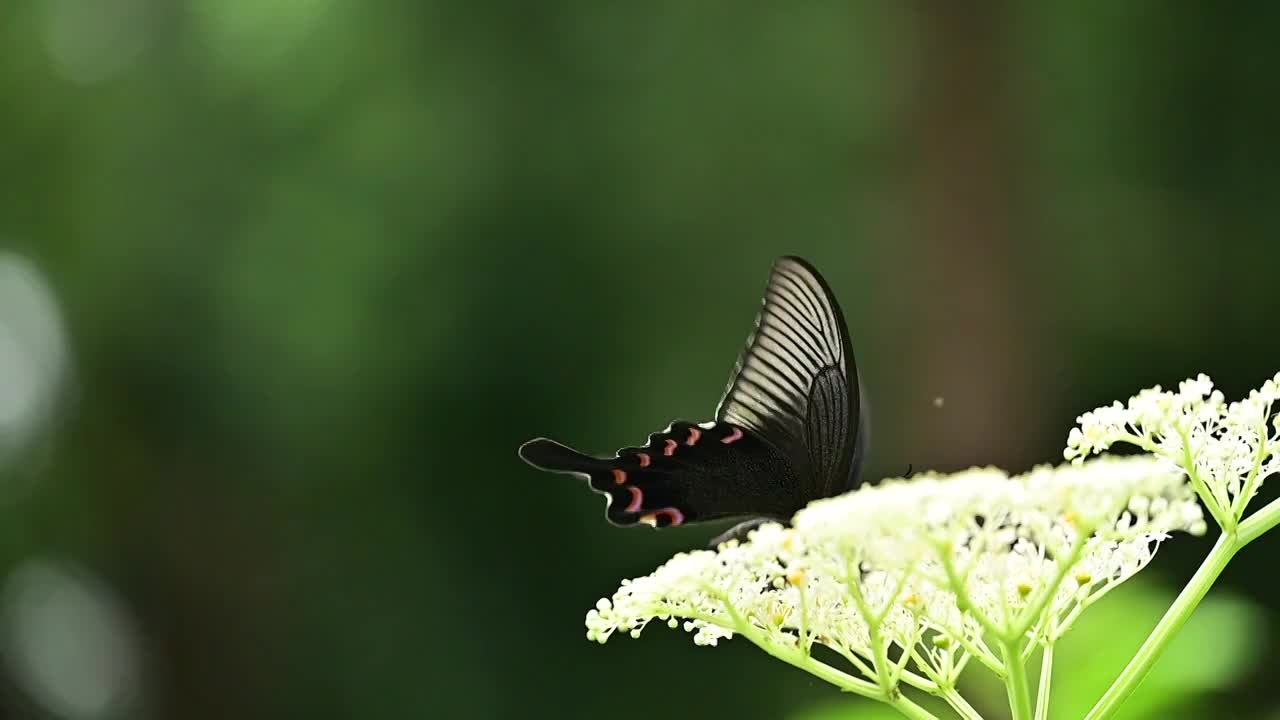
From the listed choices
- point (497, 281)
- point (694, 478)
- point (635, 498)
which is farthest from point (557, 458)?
point (497, 281)

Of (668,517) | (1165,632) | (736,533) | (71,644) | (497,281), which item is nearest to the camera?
(1165,632)

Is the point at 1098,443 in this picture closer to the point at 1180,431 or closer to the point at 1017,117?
the point at 1180,431

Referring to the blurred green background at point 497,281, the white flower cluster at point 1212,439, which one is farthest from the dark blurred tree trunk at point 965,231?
the white flower cluster at point 1212,439

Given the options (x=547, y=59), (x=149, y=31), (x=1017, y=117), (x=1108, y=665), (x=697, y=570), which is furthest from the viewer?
(x=149, y=31)

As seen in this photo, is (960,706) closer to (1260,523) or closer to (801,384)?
(1260,523)

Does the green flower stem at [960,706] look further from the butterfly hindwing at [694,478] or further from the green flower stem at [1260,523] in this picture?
the butterfly hindwing at [694,478]

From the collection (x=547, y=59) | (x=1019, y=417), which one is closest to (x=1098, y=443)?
(x=1019, y=417)

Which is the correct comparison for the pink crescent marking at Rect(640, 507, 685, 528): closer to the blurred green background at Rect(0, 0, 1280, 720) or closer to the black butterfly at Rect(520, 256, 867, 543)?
the black butterfly at Rect(520, 256, 867, 543)
